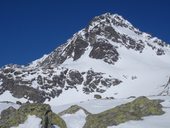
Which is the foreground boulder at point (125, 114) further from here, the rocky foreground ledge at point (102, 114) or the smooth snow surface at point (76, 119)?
the smooth snow surface at point (76, 119)

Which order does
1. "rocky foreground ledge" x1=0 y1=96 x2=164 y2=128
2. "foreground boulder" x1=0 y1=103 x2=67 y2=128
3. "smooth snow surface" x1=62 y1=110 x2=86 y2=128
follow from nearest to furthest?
"foreground boulder" x1=0 y1=103 x2=67 y2=128 < "rocky foreground ledge" x1=0 y1=96 x2=164 y2=128 < "smooth snow surface" x1=62 y1=110 x2=86 y2=128

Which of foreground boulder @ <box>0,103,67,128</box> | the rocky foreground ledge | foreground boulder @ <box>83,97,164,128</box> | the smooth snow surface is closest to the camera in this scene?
foreground boulder @ <box>0,103,67,128</box>

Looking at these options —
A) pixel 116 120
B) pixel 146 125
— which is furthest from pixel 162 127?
pixel 116 120

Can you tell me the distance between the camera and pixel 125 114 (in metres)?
34.0

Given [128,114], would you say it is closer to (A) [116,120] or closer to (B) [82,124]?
(A) [116,120]

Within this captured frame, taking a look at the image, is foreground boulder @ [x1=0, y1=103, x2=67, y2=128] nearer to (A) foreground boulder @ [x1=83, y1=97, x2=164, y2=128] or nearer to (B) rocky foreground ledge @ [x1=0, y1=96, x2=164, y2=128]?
(B) rocky foreground ledge @ [x1=0, y1=96, x2=164, y2=128]

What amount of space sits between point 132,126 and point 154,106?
7009 mm

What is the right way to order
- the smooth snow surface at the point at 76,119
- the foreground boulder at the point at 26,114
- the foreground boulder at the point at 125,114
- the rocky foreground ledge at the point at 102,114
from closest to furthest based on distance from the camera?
the foreground boulder at the point at 26,114, the rocky foreground ledge at the point at 102,114, the foreground boulder at the point at 125,114, the smooth snow surface at the point at 76,119

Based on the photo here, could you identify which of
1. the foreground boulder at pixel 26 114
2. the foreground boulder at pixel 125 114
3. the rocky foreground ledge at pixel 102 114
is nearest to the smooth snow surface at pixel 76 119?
the rocky foreground ledge at pixel 102 114

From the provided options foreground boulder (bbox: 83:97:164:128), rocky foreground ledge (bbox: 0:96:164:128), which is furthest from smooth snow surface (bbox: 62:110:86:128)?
foreground boulder (bbox: 83:97:164:128)

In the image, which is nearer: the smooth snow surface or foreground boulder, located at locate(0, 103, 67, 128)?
foreground boulder, located at locate(0, 103, 67, 128)

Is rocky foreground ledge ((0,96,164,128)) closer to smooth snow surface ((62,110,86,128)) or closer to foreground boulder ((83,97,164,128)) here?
foreground boulder ((83,97,164,128))

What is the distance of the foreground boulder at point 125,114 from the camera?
108 feet

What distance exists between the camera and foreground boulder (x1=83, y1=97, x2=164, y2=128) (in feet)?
108
